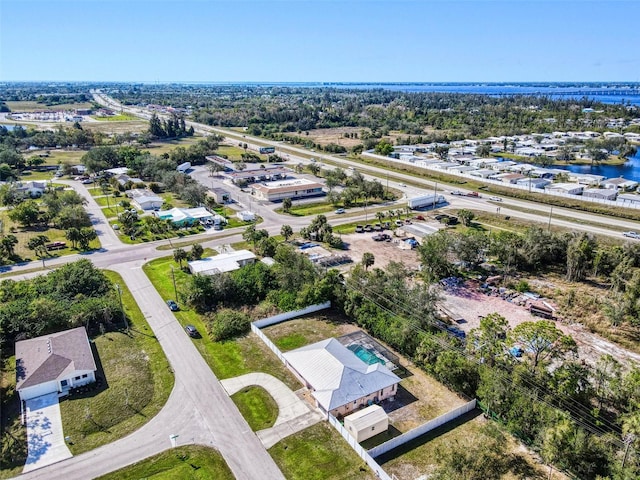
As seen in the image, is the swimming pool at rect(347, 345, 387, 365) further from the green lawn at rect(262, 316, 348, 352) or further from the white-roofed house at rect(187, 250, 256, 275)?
the white-roofed house at rect(187, 250, 256, 275)

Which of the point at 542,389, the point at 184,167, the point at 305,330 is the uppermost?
the point at 184,167

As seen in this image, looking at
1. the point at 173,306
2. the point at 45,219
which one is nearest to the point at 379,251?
the point at 173,306

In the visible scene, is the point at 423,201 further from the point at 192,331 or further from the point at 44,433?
the point at 44,433

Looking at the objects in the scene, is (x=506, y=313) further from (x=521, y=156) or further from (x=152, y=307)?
(x=521, y=156)

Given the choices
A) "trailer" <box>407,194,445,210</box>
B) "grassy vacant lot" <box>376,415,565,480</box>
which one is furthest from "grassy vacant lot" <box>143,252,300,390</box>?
"trailer" <box>407,194,445,210</box>

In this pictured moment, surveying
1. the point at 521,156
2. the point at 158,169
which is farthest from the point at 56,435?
the point at 521,156

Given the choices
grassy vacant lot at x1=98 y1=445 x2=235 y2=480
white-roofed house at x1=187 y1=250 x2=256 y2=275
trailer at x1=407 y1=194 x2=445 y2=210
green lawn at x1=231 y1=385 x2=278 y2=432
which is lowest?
grassy vacant lot at x1=98 y1=445 x2=235 y2=480
